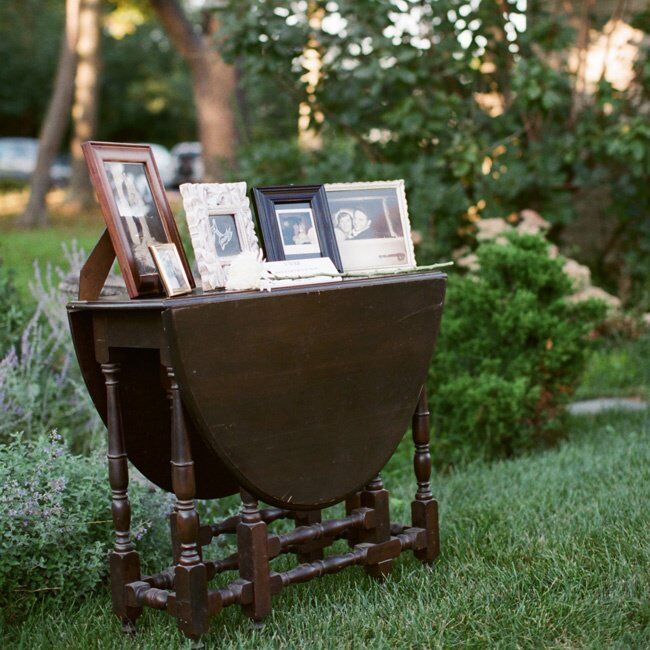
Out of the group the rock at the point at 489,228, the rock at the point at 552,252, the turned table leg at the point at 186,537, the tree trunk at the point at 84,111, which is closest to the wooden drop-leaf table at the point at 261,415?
the turned table leg at the point at 186,537

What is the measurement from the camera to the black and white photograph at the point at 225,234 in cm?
252

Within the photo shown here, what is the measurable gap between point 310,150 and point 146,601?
4.70m

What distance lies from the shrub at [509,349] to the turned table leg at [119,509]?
2019 mm

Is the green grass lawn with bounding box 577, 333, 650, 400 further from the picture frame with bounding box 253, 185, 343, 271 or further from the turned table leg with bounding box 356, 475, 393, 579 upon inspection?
the picture frame with bounding box 253, 185, 343, 271

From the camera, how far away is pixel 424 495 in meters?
2.98

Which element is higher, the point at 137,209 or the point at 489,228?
the point at 137,209

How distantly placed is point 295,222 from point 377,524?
96 cm

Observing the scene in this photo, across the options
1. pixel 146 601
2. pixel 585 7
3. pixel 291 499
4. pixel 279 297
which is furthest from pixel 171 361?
pixel 585 7

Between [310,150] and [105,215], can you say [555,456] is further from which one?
[310,150]

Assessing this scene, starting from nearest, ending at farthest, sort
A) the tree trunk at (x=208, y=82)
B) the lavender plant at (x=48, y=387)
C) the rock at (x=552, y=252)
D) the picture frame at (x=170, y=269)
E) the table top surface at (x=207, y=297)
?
the table top surface at (x=207, y=297) → the picture frame at (x=170, y=269) → the lavender plant at (x=48, y=387) → the rock at (x=552, y=252) → the tree trunk at (x=208, y=82)

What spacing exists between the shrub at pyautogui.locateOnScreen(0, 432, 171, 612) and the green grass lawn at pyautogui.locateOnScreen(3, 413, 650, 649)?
9cm

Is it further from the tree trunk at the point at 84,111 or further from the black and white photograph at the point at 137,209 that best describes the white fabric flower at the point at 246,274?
the tree trunk at the point at 84,111

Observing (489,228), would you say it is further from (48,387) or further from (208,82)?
(208,82)

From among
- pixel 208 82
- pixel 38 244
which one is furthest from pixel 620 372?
pixel 38 244
